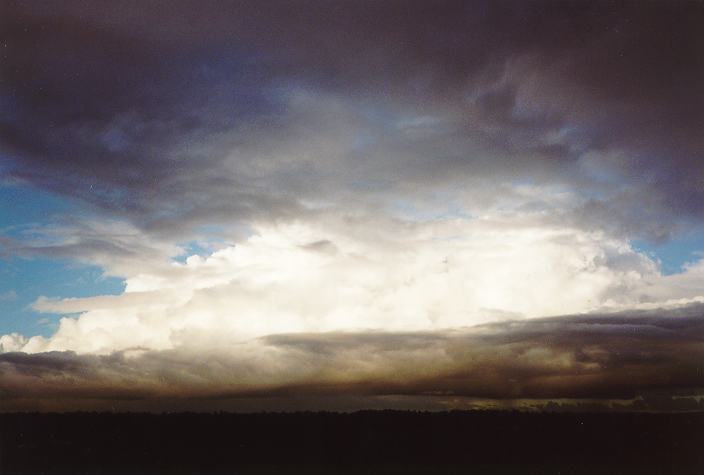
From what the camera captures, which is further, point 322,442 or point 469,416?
point 469,416

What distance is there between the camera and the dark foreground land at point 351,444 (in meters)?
90.9

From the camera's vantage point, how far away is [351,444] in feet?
405

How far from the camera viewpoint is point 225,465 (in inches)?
3666

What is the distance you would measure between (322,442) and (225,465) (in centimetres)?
3853

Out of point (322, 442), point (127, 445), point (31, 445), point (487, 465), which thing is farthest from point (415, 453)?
point (31, 445)

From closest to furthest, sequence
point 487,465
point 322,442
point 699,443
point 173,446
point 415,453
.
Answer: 1. point 487,465
2. point 415,453
3. point 173,446
4. point 322,442
5. point 699,443

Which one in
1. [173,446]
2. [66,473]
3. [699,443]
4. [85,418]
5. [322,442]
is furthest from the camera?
[85,418]

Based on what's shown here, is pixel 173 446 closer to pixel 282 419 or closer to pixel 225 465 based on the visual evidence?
pixel 225 465

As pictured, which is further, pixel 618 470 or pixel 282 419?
pixel 282 419

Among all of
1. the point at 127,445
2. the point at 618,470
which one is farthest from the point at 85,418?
the point at 618,470

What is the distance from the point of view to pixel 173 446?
117875 mm

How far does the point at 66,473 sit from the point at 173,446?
3561 centimetres

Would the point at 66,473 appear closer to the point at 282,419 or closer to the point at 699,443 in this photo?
the point at 282,419

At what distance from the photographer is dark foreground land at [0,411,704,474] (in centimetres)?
9094
